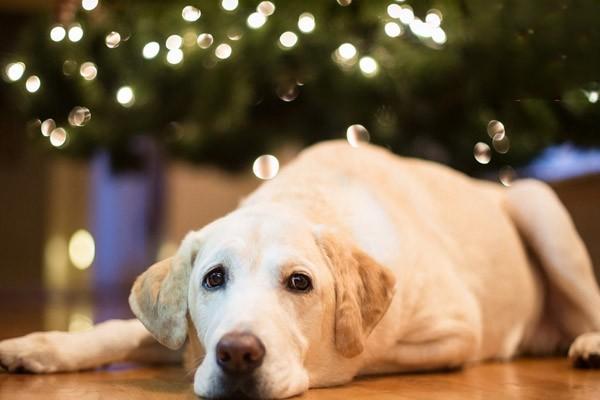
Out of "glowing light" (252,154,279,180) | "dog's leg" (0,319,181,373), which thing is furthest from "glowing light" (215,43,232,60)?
"dog's leg" (0,319,181,373)

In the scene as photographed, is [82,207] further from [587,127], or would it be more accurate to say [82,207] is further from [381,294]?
[381,294]

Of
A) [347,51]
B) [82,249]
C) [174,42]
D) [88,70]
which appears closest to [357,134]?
[347,51]

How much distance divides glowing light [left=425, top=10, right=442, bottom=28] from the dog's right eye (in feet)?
7.65

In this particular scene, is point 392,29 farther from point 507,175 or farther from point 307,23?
point 507,175

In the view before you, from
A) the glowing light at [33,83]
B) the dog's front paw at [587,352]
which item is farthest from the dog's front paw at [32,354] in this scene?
the glowing light at [33,83]

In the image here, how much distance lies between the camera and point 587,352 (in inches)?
128

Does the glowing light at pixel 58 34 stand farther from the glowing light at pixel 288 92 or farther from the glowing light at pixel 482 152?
the glowing light at pixel 482 152

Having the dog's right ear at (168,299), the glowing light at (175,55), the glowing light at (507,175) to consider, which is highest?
the glowing light at (175,55)

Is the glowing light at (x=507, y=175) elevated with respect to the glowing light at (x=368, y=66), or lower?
lower

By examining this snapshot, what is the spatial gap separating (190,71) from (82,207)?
493cm

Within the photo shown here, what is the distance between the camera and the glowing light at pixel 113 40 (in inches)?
210

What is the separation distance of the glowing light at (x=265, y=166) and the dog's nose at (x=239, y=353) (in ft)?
11.4

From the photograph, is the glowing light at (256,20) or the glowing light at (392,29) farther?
the glowing light at (256,20)

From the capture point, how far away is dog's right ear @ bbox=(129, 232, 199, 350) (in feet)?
8.89
